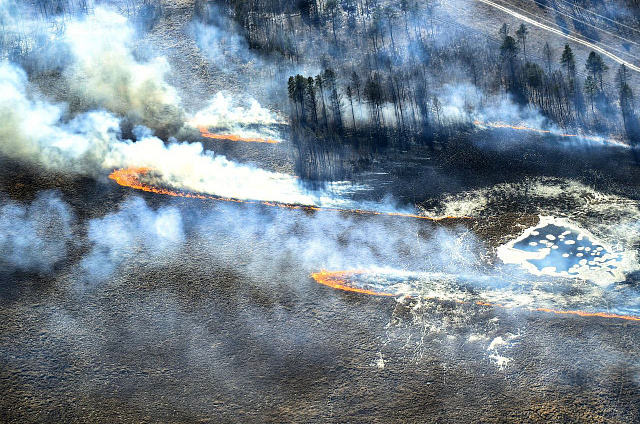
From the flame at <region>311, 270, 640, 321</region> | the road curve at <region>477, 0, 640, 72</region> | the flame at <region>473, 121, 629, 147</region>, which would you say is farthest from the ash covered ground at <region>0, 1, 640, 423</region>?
the road curve at <region>477, 0, 640, 72</region>

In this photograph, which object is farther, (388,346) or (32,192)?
(32,192)

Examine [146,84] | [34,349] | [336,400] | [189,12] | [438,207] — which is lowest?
[336,400]

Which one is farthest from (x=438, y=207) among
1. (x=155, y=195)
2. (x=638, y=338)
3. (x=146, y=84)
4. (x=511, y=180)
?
(x=146, y=84)

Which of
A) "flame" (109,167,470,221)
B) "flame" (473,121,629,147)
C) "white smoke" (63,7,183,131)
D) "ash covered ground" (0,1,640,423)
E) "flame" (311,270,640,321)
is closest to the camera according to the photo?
"ash covered ground" (0,1,640,423)

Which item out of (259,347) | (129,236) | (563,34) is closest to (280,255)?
(259,347)

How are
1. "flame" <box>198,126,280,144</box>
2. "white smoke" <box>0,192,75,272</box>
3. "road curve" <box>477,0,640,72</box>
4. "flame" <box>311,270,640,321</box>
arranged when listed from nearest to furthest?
1. "white smoke" <box>0,192,75,272</box>
2. "flame" <box>311,270,640,321</box>
3. "flame" <box>198,126,280,144</box>
4. "road curve" <box>477,0,640,72</box>

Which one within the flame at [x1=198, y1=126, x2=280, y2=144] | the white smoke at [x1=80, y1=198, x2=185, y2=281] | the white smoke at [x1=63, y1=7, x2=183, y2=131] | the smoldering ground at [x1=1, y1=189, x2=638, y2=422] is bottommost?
the smoldering ground at [x1=1, y1=189, x2=638, y2=422]

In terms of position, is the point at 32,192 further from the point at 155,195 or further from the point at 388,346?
the point at 388,346

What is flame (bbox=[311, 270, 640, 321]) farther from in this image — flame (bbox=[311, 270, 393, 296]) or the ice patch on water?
the ice patch on water

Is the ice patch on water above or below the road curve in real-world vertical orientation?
below

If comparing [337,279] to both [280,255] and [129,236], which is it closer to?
[280,255]
